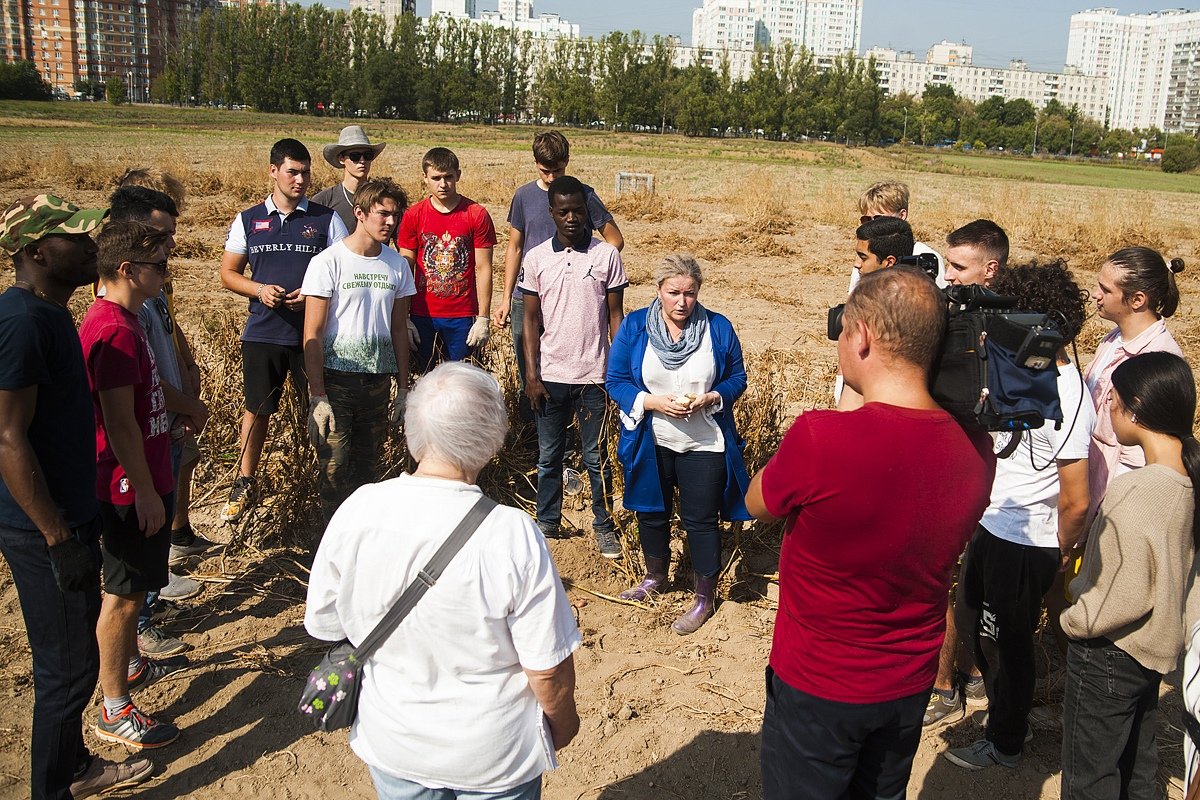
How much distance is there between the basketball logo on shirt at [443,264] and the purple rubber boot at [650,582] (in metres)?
2.20

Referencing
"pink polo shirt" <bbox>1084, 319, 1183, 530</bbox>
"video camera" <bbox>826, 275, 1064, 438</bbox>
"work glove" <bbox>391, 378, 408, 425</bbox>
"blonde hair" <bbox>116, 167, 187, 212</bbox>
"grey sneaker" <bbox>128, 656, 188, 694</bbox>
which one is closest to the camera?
"video camera" <bbox>826, 275, 1064, 438</bbox>

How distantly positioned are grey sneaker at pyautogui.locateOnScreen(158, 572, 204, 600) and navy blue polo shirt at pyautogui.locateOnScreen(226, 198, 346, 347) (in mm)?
1348

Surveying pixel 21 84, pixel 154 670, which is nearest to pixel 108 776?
pixel 154 670

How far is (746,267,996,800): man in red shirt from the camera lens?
205 cm

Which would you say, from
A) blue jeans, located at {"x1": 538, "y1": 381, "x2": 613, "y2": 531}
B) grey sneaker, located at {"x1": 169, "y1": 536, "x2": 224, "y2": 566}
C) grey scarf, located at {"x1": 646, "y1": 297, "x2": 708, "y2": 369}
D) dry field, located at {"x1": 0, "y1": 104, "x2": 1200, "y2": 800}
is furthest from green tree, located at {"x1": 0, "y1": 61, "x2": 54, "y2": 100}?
grey scarf, located at {"x1": 646, "y1": 297, "x2": 708, "y2": 369}

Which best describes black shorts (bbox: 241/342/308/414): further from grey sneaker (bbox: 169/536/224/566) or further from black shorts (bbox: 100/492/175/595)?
black shorts (bbox: 100/492/175/595)

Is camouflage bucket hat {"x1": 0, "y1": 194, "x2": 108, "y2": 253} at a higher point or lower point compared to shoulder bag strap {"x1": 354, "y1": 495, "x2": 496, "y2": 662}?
higher

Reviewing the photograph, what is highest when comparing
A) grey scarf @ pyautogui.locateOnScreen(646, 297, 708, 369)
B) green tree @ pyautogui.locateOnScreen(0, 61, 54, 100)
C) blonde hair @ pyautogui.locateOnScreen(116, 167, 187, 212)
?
green tree @ pyautogui.locateOnScreen(0, 61, 54, 100)

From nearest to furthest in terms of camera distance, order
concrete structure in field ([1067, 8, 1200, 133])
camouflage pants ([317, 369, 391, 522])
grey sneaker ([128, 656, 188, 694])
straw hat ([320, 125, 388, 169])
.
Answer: grey sneaker ([128, 656, 188, 694]) < camouflage pants ([317, 369, 391, 522]) < straw hat ([320, 125, 388, 169]) < concrete structure in field ([1067, 8, 1200, 133])

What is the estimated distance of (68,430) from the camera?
2811mm

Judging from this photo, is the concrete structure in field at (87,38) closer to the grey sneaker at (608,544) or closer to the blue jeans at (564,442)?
the blue jeans at (564,442)

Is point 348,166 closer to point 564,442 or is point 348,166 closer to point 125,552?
point 564,442

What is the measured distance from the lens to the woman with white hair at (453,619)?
1989 mm

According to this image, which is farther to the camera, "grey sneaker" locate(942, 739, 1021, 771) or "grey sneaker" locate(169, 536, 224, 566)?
"grey sneaker" locate(169, 536, 224, 566)
